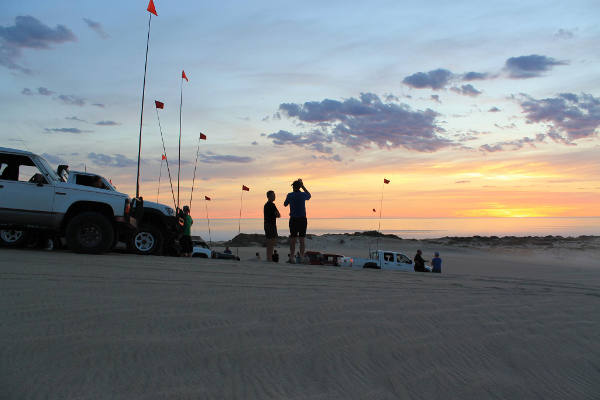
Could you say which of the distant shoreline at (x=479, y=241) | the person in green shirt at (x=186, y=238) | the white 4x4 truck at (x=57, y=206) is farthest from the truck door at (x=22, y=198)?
the distant shoreline at (x=479, y=241)

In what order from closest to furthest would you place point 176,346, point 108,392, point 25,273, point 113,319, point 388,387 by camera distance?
point 108,392, point 388,387, point 176,346, point 113,319, point 25,273

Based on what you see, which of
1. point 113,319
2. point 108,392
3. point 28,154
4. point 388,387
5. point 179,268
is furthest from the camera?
point 28,154

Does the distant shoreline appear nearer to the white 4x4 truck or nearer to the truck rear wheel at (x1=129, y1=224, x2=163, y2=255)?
the truck rear wheel at (x1=129, y1=224, x2=163, y2=255)

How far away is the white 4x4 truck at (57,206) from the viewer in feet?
31.9

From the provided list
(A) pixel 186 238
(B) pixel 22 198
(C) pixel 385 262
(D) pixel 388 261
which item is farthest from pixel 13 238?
(D) pixel 388 261

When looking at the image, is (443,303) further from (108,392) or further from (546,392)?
(108,392)

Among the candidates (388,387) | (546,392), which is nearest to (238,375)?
(388,387)

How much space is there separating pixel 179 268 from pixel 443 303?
4.19 meters

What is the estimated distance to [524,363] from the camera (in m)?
3.39

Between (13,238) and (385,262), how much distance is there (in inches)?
571

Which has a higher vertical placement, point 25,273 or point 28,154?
point 28,154

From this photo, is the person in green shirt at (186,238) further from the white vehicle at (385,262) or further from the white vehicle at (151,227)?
the white vehicle at (385,262)

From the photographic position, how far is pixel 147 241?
1115cm

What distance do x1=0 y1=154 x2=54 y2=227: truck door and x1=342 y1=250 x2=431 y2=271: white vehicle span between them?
13.0 meters
